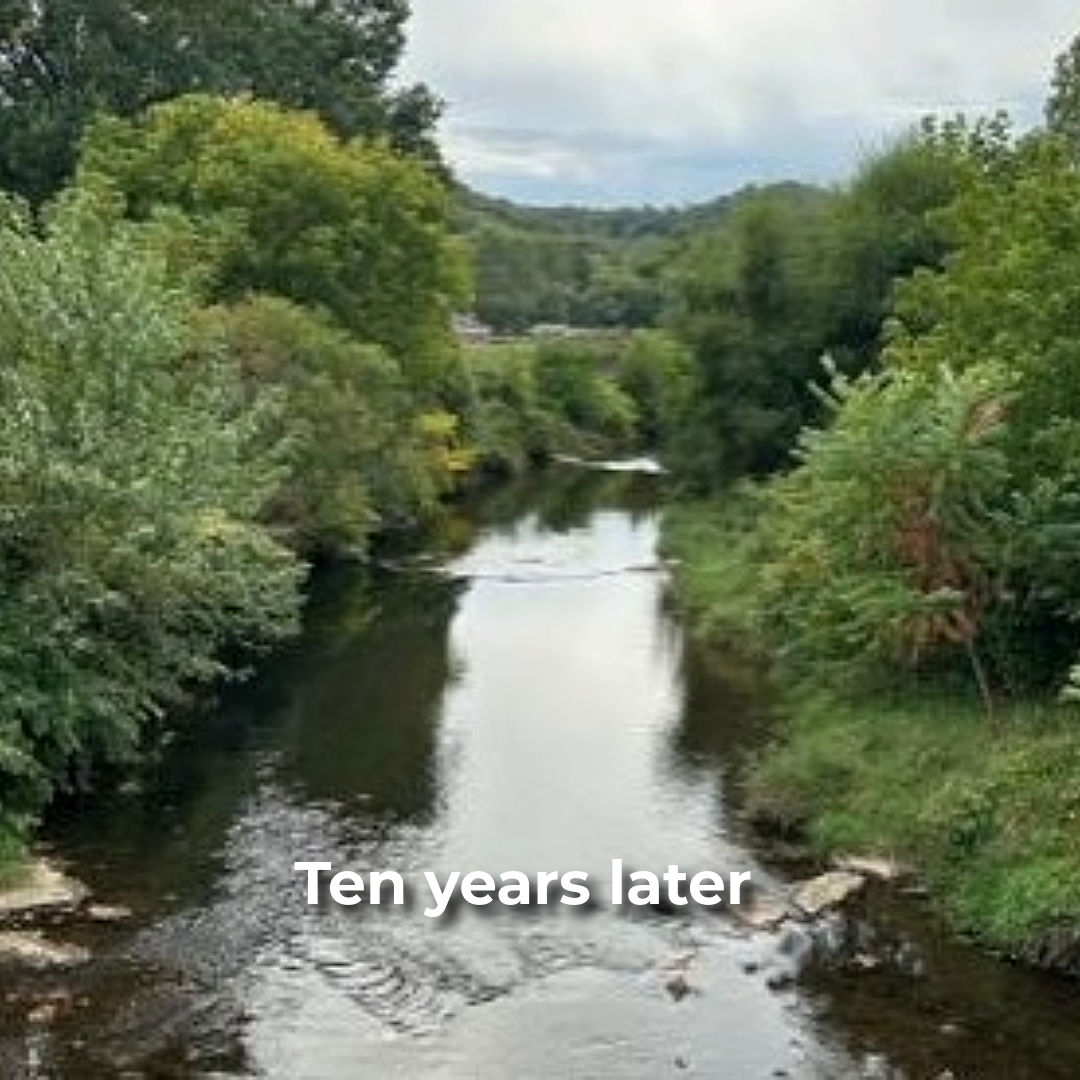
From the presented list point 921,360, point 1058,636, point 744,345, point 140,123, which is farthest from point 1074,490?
point 140,123

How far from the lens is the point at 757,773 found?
3169 centimetres

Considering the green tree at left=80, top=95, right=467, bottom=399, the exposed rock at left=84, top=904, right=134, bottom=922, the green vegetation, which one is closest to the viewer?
the exposed rock at left=84, top=904, right=134, bottom=922

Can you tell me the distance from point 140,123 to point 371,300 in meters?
10.7

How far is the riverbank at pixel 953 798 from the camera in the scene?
2398cm

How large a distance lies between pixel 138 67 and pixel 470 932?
196 feet

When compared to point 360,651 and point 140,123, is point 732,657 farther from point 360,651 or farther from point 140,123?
point 140,123

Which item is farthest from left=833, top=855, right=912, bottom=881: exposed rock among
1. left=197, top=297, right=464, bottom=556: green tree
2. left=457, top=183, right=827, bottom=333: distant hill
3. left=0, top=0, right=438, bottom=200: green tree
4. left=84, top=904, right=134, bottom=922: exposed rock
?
left=457, top=183, right=827, bottom=333: distant hill

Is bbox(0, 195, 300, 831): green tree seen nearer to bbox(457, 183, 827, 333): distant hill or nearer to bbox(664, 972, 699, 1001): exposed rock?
bbox(664, 972, 699, 1001): exposed rock

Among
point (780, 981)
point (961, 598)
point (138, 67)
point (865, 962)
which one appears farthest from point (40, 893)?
point (138, 67)

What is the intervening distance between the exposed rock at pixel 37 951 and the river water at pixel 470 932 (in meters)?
0.36

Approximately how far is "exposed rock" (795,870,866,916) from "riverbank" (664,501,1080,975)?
0.94m

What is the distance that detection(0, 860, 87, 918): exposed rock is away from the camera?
2483 cm

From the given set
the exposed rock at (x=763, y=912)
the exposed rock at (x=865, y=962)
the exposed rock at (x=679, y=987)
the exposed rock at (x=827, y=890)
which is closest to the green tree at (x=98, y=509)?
the exposed rock at (x=679, y=987)

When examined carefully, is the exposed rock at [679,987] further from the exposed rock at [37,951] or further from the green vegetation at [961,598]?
the exposed rock at [37,951]
